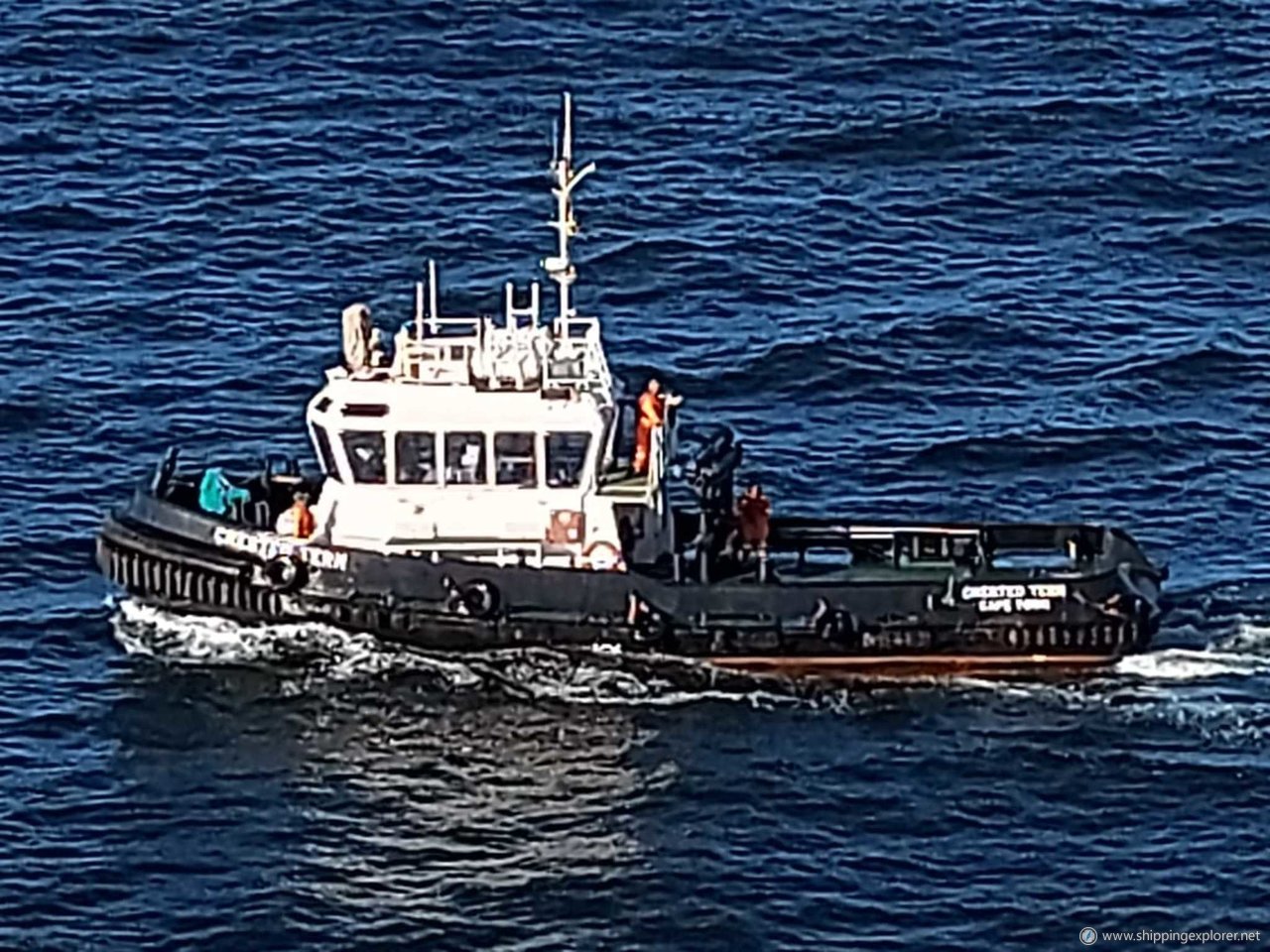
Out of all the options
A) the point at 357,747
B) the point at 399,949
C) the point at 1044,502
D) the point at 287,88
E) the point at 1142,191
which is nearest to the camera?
the point at 399,949

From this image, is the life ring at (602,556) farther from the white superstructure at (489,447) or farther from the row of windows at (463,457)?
the row of windows at (463,457)

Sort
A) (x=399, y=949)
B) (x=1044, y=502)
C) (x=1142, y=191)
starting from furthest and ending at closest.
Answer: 1. (x=1142, y=191)
2. (x=1044, y=502)
3. (x=399, y=949)

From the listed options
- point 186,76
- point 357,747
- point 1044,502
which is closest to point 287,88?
point 186,76

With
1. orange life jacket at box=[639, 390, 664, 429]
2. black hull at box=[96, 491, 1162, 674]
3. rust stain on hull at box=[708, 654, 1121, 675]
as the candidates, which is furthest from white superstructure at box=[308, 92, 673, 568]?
rust stain on hull at box=[708, 654, 1121, 675]

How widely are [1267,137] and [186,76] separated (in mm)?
24871

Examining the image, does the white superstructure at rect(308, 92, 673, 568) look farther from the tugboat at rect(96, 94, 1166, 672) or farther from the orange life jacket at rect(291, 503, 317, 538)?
the orange life jacket at rect(291, 503, 317, 538)

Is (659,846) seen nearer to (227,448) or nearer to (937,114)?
(227,448)

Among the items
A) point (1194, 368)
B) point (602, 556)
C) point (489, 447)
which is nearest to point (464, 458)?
point (489, 447)

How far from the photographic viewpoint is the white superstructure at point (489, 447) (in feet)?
213

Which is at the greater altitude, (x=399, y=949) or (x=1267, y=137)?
(x=1267, y=137)

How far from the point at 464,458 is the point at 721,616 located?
4692 millimetres

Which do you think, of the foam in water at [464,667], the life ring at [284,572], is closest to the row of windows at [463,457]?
the life ring at [284,572]

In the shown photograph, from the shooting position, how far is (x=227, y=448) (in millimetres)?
75250

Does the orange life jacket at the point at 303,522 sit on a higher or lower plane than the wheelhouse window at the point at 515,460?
lower
